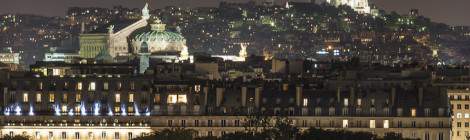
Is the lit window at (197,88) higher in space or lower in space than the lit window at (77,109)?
higher

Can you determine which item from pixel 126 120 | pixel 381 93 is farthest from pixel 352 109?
pixel 126 120

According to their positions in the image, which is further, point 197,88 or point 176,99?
point 197,88

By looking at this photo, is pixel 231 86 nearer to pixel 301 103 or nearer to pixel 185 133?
pixel 301 103

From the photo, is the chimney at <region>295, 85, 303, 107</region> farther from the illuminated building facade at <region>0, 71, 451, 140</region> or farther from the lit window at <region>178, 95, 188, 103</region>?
the lit window at <region>178, 95, 188, 103</region>

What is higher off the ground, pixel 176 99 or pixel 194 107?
pixel 176 99

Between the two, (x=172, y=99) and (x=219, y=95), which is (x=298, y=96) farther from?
(x=172, y=99)

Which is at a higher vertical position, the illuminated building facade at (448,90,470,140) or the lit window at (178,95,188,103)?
the lit window at (178,95,188,103)

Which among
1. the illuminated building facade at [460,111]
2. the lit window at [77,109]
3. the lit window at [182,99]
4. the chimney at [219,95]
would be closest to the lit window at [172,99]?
the lit window at [182,99]

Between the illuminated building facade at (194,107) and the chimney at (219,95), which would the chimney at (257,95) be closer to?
the illuminated building facade at (194,107)

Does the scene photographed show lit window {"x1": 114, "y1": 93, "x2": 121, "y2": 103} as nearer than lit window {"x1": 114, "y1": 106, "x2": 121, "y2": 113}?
No

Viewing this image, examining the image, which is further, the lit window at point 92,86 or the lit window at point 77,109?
the lit window at point 92,86

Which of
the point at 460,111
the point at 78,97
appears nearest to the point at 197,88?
the point at 78,97

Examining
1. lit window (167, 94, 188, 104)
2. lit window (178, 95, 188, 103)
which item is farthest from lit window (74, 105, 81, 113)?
lit window (178, 95, 188, 103)

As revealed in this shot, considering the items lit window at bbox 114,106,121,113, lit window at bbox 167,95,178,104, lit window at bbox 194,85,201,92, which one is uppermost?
lit window at bbox 194,85,201,92
